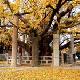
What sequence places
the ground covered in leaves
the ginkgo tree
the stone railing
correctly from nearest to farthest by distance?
the ground covered in leaves → the ginkgo tree → the stone railing

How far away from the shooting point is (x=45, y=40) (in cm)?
3167

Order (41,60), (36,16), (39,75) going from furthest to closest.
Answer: (41,60) → (36,16) → (39,75)

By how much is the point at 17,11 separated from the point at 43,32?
473cm

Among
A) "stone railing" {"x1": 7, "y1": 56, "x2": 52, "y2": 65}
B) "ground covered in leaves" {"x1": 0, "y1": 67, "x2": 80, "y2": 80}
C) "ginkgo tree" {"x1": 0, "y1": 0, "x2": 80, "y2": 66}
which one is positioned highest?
"ginkgo tree" {"x1": 0, "y1": 0, "x2": 80, "y2": 66}

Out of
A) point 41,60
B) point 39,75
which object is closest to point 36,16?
point 41,60

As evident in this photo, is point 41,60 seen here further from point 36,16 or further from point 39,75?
point 39,75

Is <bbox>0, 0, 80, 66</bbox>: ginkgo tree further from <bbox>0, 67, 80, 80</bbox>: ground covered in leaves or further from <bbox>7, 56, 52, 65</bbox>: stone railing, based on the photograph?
<bbox>0, 67, 80, 80</bbox>: ground covered in leaves

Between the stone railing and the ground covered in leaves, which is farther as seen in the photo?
the stone railing

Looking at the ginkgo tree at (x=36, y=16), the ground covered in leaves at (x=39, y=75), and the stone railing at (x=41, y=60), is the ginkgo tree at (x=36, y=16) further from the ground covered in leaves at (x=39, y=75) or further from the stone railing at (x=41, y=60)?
the ground covered in leaves at (x=39, y=75)

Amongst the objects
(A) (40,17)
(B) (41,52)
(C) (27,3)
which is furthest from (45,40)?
(C) (27,3)

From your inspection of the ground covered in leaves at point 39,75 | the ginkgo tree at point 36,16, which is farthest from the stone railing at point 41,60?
the ground covered in leaves at point 39,75

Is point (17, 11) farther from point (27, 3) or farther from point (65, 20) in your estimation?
point (65, 20)

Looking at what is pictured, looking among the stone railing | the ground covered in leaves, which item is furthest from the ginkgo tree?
the ground covered in leaves

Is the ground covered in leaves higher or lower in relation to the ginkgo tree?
lower
